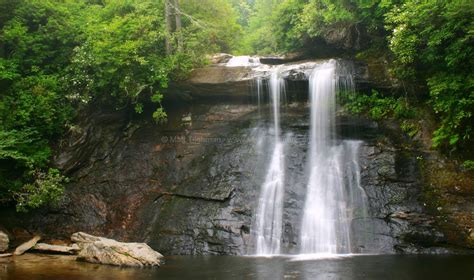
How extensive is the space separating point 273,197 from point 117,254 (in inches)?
244

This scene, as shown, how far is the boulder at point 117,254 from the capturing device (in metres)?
12.7

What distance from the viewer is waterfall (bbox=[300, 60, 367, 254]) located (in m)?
14.5

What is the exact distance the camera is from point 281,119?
18516 millimetres

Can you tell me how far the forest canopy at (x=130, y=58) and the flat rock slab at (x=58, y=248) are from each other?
164 centimetres

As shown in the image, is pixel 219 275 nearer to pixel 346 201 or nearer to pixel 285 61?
pixel 346 201

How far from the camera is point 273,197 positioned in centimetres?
1623

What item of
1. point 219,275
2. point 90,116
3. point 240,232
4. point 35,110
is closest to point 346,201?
point 240,232

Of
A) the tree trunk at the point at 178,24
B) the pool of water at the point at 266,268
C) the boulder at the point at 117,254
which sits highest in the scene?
the tree trunk at the point at 178,24

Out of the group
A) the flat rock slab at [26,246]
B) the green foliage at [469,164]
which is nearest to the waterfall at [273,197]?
the green foliage at [469,164]

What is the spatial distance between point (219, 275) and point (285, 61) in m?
12.0

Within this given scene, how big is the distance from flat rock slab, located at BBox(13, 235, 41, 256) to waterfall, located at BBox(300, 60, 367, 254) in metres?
9.52

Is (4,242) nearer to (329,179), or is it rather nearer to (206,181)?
(206,181)

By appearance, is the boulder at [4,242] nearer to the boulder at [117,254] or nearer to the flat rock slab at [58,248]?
the flat rock slab at [58,248]

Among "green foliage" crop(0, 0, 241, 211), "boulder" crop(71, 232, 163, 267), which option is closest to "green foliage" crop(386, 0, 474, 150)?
"green foliage" crop(0, 0, 241, 211)
